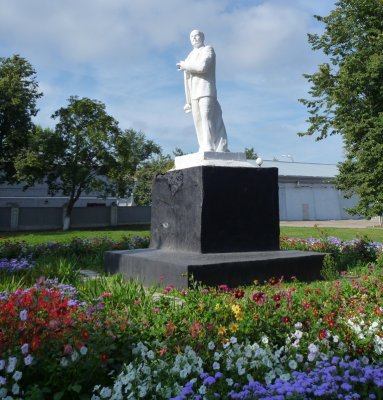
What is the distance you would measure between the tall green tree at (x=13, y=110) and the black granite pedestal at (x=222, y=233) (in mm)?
19738

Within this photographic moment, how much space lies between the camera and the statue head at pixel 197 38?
7.28 meters

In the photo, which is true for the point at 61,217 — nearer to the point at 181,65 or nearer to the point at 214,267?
the point at 181,65

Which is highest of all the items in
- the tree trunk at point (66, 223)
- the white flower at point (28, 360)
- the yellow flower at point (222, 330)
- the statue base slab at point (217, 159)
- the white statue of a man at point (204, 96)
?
the white statue of a man at point (204, 96)

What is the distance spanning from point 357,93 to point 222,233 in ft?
43.6

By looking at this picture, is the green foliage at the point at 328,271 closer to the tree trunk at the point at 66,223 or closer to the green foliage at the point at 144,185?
the tree trunk at the point at 66,223

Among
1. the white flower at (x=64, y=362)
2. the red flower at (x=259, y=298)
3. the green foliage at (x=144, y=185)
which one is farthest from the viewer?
the green foliage at (x=144, y=185)

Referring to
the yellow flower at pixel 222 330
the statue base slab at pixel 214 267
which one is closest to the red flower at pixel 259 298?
the yellow flower at pixel 222 330

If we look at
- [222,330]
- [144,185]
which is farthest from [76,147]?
[222,330]

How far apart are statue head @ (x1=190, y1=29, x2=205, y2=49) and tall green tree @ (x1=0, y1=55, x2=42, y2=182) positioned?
1937 cm

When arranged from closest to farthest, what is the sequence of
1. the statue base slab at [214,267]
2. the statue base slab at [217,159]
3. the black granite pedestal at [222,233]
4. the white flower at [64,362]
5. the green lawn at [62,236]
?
the white flower at [64,362]
the statue base slab at [214,267]
the black granite pedestal at [222,233]
the statue base slab at [217,159]
the green lawn at [62,236]

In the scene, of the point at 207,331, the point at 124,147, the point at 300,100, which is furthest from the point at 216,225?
the point at 124,147

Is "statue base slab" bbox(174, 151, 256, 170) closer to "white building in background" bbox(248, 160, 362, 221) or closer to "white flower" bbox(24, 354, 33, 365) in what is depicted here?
"white flower" bbox(24, 354, 33, 365)

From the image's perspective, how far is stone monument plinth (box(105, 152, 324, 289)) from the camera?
225 inches

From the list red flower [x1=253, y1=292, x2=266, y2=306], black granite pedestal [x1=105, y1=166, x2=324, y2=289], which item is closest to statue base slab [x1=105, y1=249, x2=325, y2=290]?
black granite pedestal [x1=105, y1=166, x2=324, y2=289]
